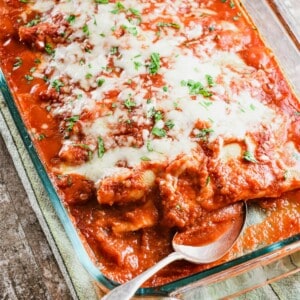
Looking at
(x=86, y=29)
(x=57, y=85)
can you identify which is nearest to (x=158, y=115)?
(x=57, y=85)

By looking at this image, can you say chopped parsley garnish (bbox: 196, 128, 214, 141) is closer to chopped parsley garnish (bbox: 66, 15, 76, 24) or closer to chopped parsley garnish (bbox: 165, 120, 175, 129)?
chopped parsley garnish (bbox: 165, 120, 175, 129)

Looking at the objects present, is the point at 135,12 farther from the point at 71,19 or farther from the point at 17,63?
the point at 17,63

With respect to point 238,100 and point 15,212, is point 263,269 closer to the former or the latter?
point 238,100

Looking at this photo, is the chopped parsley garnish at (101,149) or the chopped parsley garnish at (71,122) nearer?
the chopped parsley garnish at (101,149)

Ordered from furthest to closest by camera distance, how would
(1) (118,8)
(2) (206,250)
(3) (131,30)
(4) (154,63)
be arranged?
(1) (118,8) → (3) (131,30) → (4) (154,63) → (2) (206,250)

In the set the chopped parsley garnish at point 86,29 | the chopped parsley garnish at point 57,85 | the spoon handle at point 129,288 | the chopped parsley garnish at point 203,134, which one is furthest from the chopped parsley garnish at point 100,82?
the spoon handle at point 129,288

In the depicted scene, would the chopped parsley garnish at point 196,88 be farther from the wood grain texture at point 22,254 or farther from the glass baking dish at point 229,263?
the wood grain texture at point 22,254
